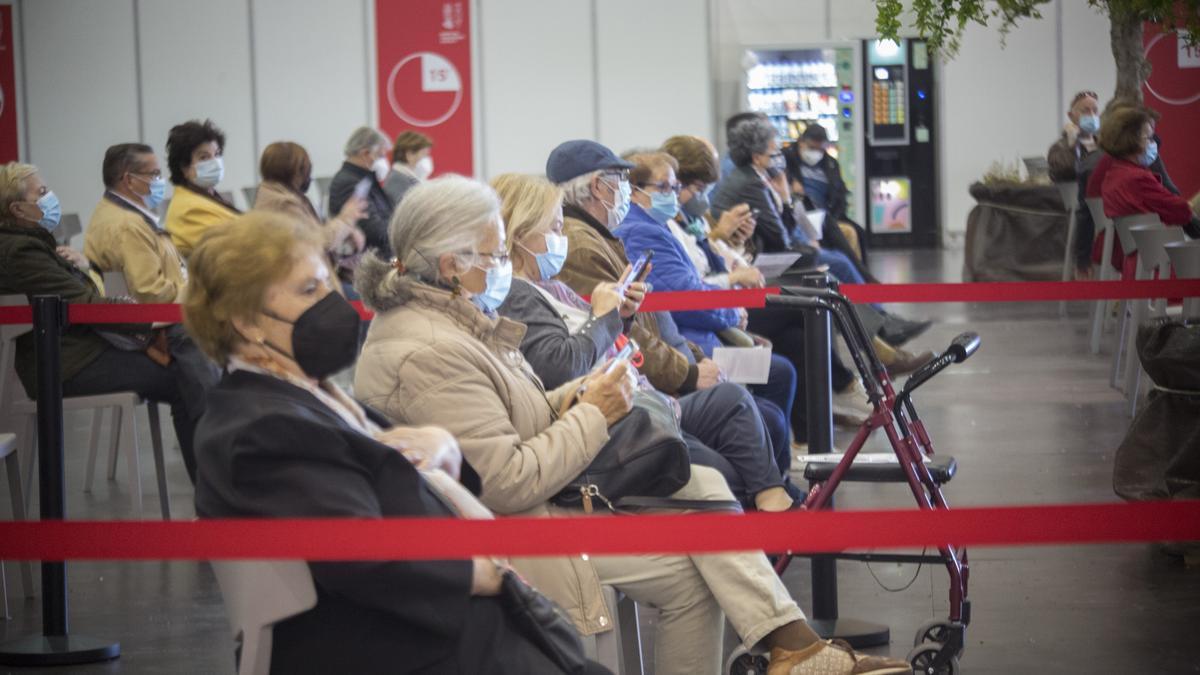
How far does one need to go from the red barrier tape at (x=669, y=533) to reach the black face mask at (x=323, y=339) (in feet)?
1.32

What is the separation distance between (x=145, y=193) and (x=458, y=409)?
3.80m

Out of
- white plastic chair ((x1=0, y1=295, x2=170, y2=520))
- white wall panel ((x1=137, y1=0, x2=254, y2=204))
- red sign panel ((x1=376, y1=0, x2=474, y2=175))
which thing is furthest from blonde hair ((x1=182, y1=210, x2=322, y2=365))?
white wall panel ((x1=137, y1=0, x2=254, y2=204))

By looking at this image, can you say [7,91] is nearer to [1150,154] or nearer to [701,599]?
[1150,154]

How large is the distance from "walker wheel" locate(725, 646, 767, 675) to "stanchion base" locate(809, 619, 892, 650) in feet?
1.67

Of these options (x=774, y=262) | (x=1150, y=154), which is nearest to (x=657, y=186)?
(x=774, y=262)

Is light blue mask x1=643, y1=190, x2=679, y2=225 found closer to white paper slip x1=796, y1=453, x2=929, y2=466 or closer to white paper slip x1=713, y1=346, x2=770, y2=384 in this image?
white paper slip x1=713, y1=346, x2=770, y2=384

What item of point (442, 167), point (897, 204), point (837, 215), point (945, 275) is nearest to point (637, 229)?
point (837, 215)

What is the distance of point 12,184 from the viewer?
18.9 ft

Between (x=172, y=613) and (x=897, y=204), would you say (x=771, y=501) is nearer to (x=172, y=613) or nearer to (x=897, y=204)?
(x=172, y=613)

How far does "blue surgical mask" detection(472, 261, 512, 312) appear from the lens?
3.47 meters

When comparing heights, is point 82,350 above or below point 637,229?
below

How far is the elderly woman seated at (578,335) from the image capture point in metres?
3.95

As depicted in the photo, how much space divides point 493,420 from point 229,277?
0.75 m

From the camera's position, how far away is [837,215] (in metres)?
11.7
